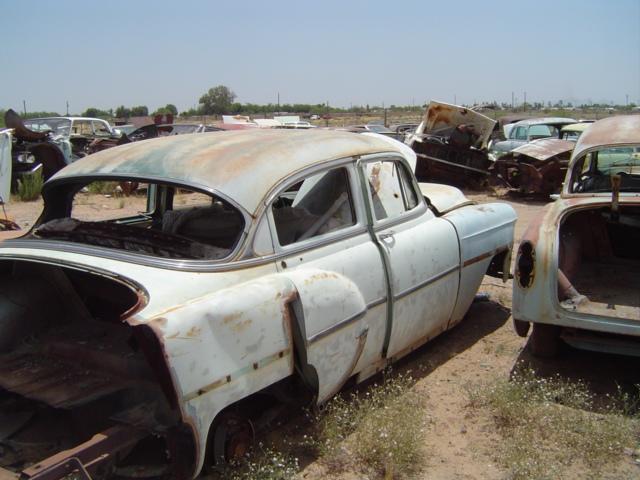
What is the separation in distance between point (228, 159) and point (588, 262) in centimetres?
345

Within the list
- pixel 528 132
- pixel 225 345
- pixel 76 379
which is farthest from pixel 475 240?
pixel 528 132

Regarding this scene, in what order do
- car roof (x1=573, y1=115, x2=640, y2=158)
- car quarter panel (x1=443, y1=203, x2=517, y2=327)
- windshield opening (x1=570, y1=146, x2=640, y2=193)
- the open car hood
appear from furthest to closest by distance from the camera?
the open car hood, windshield opening (x1=570, y1=146, x2=640, y2=193), car roof (x1=573, y1=115, x2=640, y2=158), car quarter panel (x1=443, y1=203, x2=517, y2=327)

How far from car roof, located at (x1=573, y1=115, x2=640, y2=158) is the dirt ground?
1617 millimetres

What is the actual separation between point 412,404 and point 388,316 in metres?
0.55

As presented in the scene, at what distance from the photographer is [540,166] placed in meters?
12.5

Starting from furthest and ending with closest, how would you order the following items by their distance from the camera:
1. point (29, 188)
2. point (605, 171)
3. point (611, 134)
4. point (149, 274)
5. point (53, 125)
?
1. point (53, 125)
2. point (29, 188)
3. point (605, 171)
4. point (611, 134)
5. point (149, 274)

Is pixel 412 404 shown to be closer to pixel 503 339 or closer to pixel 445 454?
pixel 445 454

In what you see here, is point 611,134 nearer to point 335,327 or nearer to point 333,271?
point 333,271

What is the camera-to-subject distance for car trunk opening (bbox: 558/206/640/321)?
4.46 metres

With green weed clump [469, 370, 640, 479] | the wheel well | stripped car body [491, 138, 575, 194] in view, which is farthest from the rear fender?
stripped car body [491, 138, 575, 194]

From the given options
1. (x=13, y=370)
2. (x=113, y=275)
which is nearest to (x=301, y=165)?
(x=113, y=275)

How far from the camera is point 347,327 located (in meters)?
3.49

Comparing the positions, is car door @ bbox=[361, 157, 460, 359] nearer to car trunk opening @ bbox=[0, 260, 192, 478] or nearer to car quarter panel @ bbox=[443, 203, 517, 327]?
car quarter panel @ bbox=[443, 203, 517, 327]

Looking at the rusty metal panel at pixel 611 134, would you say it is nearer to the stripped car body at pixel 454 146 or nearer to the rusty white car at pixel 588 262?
the rusty white car at pixel 588 262
